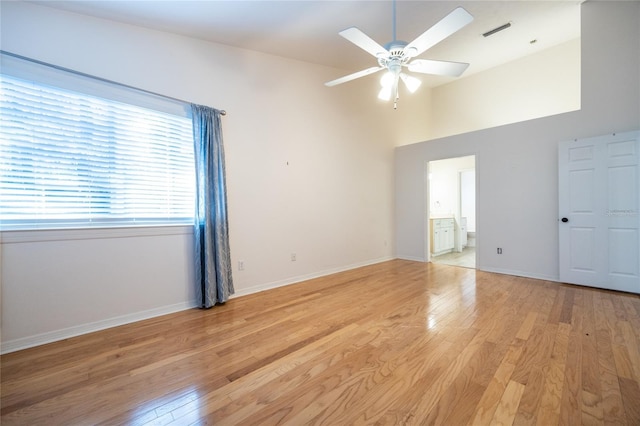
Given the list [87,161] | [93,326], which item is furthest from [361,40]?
[93,326]

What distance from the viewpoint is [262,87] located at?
139 inches

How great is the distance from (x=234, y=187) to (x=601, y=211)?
191 inches

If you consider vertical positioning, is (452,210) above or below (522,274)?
above

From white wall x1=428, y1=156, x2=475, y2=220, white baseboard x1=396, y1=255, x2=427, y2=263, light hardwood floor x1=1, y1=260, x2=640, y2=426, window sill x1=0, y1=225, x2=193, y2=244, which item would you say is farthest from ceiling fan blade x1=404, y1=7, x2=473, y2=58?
white wall x1=428, y1=156, x2=475, y2=220

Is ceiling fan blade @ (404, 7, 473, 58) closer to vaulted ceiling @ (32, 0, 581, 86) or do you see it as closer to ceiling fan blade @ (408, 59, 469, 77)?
ceiling fan blade @ (408, 59, 469, 77)

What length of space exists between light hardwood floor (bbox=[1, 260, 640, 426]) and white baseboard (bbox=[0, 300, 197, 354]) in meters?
0.09

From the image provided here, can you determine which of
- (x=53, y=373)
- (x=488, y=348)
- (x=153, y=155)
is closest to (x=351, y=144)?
(x=153, y=155)

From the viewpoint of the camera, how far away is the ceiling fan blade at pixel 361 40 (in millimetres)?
1920

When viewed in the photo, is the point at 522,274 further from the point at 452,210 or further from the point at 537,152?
the point at 452,210

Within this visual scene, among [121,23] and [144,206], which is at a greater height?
[121,23]

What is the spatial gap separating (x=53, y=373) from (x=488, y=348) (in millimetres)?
3217

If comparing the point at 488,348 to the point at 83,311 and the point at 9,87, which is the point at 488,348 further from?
the point at 9,87

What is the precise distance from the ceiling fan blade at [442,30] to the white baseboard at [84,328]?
3.48 metres

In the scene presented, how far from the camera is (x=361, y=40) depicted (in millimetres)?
2037
